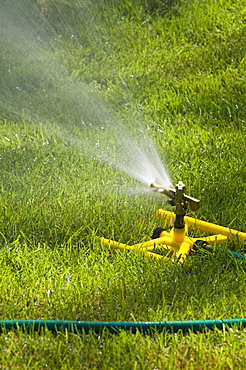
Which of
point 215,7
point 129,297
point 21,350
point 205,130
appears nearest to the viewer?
point 21,350

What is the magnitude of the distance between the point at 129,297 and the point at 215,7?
129 inches

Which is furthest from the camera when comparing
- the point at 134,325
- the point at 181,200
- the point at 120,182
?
the point at 120,182

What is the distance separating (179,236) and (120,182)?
75 cm

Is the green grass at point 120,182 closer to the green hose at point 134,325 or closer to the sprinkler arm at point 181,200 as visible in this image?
the green hose at point 134,325

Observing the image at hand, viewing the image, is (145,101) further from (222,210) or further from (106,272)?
(106,272)

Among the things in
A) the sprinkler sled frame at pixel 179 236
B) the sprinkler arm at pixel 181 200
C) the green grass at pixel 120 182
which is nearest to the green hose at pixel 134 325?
the green grass at pixel 120 182

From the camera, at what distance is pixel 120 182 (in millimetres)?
3186

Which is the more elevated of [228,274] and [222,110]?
[222,110]

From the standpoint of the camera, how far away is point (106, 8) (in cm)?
496

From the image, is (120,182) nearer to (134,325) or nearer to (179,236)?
(179,236)

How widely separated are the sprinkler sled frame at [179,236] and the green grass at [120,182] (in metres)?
0.05

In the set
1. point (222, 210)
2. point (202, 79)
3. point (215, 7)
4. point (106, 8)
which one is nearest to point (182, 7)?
point (215, 7)

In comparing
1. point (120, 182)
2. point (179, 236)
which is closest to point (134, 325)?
point (179, 236)

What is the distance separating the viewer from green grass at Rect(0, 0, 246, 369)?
2003 mm
